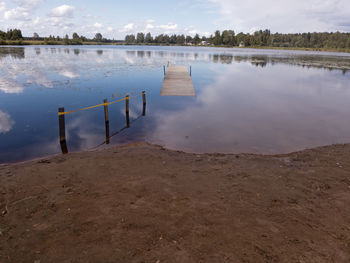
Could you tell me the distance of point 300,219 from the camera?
672 centimetres

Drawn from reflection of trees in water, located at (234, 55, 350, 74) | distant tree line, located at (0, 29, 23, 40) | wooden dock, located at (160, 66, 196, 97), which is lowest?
wooden dock, located at (160, 66, 196, 97)

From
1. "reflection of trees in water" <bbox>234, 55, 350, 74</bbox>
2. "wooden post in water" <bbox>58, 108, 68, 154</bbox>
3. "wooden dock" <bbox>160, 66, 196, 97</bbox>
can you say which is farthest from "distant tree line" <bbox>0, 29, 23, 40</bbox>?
"wooden post in water" <bbox>58, 108, 68, 154</bbox>

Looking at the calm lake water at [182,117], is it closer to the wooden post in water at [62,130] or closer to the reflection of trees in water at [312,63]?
the wooden post in water at [62,130]

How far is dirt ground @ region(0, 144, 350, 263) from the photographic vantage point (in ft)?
18.0

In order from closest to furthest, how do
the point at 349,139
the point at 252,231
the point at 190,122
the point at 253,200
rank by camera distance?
the point at 252,231
the point at 253,200
the point at 349,139
the point at 190,122

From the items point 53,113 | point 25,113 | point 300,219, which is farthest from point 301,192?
point 25,113

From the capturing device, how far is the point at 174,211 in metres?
7.00

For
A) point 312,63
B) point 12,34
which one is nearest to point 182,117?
point 312,63

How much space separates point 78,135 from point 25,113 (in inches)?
342

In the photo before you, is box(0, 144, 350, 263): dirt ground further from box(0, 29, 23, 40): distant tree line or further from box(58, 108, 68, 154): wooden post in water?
box(0, 29, 23, 40): distant tree line

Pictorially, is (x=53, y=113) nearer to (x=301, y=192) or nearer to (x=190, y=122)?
(x=190, y=122)

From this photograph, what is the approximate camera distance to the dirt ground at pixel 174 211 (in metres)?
5.48

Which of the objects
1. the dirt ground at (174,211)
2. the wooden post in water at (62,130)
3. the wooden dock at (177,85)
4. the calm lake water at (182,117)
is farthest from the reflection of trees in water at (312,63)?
the wooden post in water at (62,130)

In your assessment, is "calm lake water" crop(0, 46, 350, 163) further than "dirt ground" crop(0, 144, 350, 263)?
Yes
